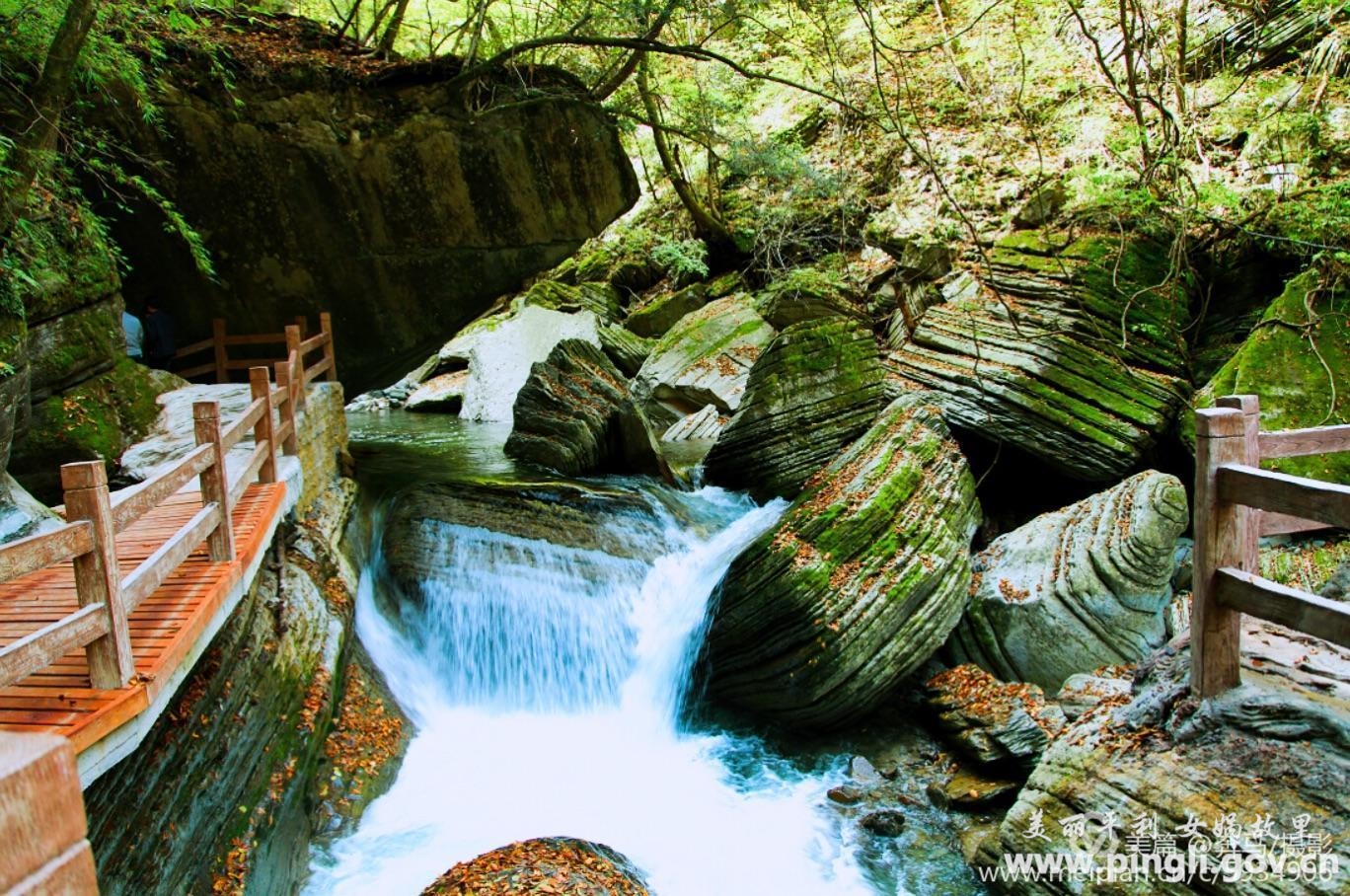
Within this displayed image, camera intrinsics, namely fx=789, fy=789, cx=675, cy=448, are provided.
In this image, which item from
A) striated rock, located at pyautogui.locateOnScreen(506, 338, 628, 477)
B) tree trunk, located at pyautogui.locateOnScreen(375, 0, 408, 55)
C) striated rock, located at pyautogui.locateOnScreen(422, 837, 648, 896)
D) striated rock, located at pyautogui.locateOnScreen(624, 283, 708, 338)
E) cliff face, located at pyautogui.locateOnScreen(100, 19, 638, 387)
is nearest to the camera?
striated rock, located at pyautogui.locateOnScreen(422, 837, 648, 896)

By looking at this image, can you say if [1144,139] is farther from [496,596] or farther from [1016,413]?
[496,596]

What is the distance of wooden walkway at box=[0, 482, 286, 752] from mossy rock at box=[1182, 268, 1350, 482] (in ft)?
31.2

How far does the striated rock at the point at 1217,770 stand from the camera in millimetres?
3623

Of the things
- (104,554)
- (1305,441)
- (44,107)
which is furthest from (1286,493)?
(44,107)

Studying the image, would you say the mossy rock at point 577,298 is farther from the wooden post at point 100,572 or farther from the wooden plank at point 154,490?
the wooden post at point 100,572

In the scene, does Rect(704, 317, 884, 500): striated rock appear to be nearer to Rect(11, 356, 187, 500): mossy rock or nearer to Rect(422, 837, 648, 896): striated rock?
Rect(422, 837, 648, 896): striated rock

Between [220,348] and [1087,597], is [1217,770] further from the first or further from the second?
[220,348]

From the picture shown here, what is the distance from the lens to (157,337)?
36.7 ft

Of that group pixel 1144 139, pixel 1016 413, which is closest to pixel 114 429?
pixel 1016 413

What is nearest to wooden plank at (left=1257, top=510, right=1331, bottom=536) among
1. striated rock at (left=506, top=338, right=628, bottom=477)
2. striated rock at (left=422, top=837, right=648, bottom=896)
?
striated rock at (left=422, top=837, right=648, bottom=896)

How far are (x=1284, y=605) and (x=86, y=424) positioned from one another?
10.1m

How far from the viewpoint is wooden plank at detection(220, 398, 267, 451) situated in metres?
5.79

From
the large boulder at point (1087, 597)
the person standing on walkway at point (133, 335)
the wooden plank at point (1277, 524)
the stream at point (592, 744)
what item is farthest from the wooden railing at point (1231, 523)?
the person standing on walkway at point (133, 335)

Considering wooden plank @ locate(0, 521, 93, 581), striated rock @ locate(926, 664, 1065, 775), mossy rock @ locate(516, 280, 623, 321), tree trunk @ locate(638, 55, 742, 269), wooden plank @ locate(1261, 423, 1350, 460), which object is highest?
tree trunk @ locate(638, 55, 742, 269)
